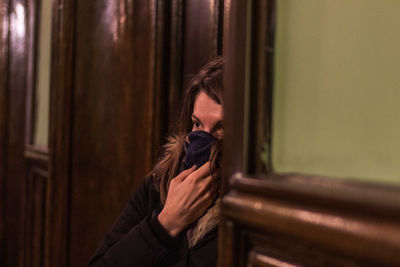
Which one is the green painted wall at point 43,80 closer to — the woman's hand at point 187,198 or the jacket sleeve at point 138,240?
the jacket sleeve at point 138,240

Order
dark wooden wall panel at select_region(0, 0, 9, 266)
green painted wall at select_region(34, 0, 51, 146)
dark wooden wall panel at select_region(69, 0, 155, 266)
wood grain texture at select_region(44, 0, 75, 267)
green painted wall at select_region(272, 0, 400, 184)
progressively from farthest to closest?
1. dark wooden wall panel at select_region(0, 0, 9, 266)
2. green painted wall at select_region(34, 0, 51, 146)
3. wood grain texture at select_region(44, 0, 75, 267)
4. dark wooden wall panel at select_region(69, 0, 155, 266)
5. green painted wall at select_region(272, 0, 400, 184)

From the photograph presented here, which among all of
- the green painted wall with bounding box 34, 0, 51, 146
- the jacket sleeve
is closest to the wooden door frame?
the jacket sleeve

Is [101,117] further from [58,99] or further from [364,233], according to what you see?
[364,233]

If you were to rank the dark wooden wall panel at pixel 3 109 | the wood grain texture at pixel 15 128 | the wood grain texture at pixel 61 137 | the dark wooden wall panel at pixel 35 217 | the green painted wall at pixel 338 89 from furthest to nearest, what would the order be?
the dark wooden wall panel at pixel 3 109 → the wood grain texture at pixel 15 128 → the dark wooden wall panel at pixel 35 217 → the wood grain texture at pixel 61 137 → the green painted wall at pixel 338 89

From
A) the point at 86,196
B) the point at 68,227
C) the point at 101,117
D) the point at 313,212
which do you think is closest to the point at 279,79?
the point at 313,212

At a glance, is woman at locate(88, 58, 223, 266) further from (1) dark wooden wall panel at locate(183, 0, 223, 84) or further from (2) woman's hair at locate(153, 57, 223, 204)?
(1) dark wooden wall panel at locate(183, 0, 223, 84)

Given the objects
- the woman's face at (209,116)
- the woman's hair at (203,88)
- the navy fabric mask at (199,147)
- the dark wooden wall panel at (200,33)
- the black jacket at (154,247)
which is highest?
the dark wooden wall panel at (200,33)

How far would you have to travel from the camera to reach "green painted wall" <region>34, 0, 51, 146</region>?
6.91 ft

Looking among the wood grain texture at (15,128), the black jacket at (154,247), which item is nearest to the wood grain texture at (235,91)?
the black jacket at (154,247)

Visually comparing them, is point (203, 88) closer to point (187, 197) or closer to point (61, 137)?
point (187, 197)

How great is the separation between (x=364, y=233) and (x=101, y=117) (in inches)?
48.5

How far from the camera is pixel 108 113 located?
1517 millimetres

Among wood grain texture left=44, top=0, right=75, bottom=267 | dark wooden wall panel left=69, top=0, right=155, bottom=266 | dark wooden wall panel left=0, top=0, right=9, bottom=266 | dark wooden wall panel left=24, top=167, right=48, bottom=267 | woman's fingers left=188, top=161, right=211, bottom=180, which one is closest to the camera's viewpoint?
woman's fingers left=188, top=161, right=211, bottom=180

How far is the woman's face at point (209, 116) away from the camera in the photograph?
91cm
